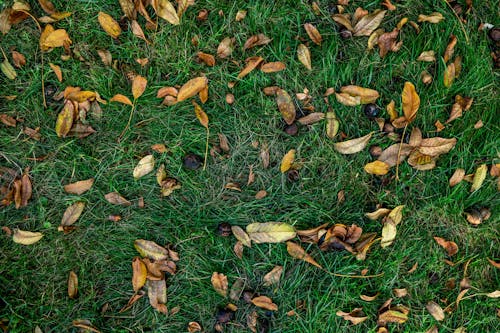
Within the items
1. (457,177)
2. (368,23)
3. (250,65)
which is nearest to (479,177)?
(457,177)

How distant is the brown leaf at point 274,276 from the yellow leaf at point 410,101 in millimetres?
1136

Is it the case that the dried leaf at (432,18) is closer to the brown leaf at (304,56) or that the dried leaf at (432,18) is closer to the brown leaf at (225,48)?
the brown leaf at (304,56)

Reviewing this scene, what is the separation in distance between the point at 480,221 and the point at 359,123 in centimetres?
90

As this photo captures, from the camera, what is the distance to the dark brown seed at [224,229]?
100 inches

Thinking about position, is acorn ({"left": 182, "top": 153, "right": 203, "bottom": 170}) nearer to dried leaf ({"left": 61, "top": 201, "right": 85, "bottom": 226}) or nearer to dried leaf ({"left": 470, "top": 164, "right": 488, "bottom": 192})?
dried leaf ({"left": 61, "top": 201, "right": 85, "bottom": 226})

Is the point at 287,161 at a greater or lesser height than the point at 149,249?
greater

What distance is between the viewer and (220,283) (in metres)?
2.56

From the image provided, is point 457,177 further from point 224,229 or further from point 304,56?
point 224,229

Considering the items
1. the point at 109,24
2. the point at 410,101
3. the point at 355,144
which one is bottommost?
the point at 355,144

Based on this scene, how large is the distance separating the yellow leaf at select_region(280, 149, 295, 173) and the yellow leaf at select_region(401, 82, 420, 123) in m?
0.69

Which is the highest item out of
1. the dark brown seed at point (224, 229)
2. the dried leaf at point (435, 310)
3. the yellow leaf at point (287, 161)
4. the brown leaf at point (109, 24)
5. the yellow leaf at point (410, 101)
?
the brown leaf at point (109, 24)

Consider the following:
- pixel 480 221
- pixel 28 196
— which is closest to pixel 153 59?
pixel 28 196

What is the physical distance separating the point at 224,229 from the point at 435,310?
4.24ft

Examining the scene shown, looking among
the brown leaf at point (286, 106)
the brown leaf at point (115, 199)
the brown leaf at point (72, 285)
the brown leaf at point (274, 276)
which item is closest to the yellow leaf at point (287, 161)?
the brown leaf at point (286, 106)
